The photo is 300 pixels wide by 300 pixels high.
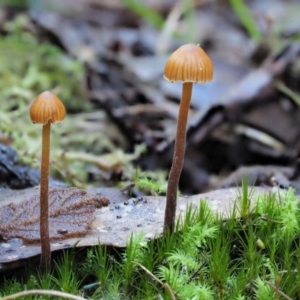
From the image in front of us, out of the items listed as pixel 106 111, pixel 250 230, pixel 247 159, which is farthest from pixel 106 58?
pixel 250 230

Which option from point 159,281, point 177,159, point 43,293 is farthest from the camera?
point 177,159

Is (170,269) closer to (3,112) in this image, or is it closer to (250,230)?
(250,230)

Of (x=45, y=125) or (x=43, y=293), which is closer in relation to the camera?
(x=43, y=293)

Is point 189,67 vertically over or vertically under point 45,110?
over

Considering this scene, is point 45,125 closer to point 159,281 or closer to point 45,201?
point 45,201

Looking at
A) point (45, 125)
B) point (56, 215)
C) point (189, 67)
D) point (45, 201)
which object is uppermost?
point (189, 67)

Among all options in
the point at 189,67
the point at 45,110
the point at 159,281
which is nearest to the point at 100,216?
the point at 159,281

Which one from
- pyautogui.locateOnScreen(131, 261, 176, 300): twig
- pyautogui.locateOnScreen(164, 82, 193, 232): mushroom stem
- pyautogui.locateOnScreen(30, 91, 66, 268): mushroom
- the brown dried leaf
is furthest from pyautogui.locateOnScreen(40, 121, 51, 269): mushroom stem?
pyautogui.locateOnScreen(164, 82, 193, 232): mushroom stem

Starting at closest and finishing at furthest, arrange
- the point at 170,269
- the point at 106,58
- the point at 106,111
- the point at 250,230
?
the point at 170,269 < the point at 250,230 < the point at 106,111 < the point at 106,58
